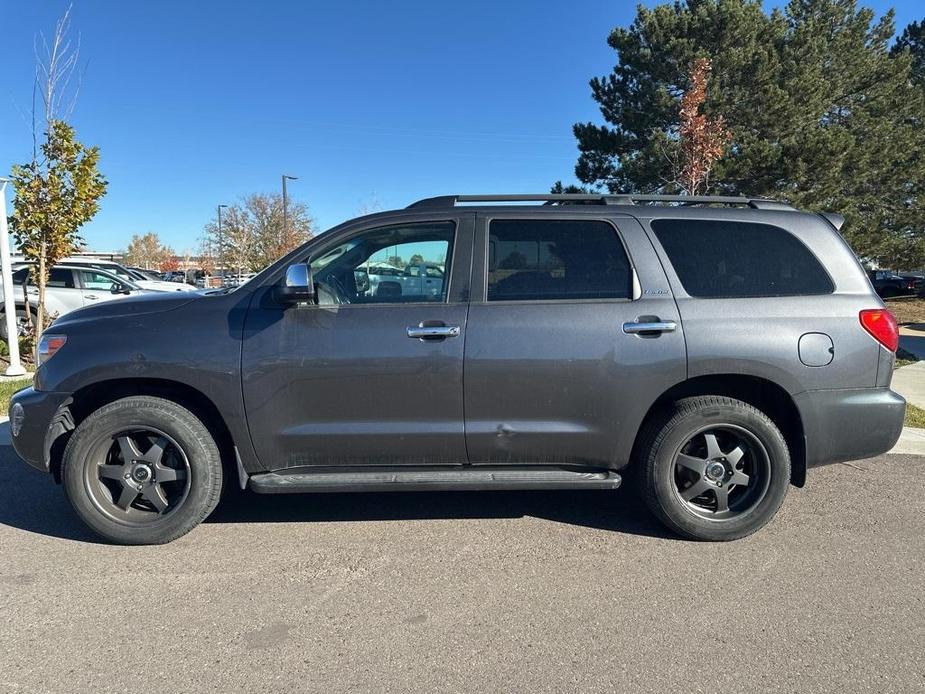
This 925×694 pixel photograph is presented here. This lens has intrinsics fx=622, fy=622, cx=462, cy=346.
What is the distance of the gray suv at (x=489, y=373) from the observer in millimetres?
3436

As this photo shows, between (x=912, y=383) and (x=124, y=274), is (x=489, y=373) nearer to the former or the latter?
(x=912, y=383)

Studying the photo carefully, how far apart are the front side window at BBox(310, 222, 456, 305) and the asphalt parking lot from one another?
56.2 inches

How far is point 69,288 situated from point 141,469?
36.6 feet

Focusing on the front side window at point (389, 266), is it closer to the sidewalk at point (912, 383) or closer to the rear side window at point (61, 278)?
the sidewalk at point (912, 383)

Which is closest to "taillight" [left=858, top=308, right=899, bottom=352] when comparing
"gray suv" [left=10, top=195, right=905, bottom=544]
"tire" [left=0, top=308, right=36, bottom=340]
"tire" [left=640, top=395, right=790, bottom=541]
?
"gray suv" [left=10, top=195, right=905, bottom=544]

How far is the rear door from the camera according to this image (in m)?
3.45

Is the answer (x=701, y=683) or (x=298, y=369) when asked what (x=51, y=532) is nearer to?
(x=298, y=369)

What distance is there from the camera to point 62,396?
137 inches

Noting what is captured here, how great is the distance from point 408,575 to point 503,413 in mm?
996

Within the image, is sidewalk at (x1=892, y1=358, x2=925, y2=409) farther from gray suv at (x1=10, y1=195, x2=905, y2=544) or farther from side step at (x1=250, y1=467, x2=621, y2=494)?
side step at (x1=250, y1=467, x2=621, y2=494)

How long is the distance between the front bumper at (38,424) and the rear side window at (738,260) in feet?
11.7

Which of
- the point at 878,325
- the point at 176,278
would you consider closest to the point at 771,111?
the point at 878,325

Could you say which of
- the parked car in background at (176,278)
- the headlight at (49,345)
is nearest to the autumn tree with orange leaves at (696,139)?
the headlight at (49,345)

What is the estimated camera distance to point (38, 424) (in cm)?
349
